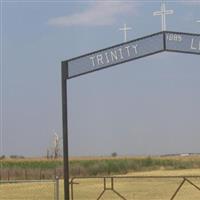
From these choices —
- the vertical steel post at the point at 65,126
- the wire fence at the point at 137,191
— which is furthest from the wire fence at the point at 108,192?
the vertical steel post at the point at 65,126

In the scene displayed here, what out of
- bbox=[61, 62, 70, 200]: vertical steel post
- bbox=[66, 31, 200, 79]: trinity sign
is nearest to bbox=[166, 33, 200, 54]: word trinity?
bbox=[66, 31, 200, 79]: trinity sign

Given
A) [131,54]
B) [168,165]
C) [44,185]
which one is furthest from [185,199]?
[168,165]

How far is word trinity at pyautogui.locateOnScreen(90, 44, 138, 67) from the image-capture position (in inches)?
659

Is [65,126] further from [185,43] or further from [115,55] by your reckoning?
[185,43]

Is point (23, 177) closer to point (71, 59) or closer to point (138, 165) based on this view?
point (138, 165)

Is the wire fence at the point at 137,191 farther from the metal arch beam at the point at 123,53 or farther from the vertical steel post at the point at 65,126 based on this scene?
the metal arch beam at the point at 123,53

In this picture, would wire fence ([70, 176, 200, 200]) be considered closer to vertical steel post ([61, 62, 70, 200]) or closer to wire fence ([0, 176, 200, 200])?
wire fence ([0, 176, 200, 200])

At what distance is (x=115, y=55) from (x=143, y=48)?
73 centimetres

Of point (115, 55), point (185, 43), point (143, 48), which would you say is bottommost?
point (115, 55)

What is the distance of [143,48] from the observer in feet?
54.8

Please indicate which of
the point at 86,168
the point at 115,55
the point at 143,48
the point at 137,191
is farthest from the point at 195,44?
the point at 86,168

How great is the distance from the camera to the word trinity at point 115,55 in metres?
16.8

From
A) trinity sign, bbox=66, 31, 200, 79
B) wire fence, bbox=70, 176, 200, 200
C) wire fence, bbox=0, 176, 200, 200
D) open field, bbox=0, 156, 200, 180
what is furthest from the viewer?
open field, bbox=0, 156, 200, 180

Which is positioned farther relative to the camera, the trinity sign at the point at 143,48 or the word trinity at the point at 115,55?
the word trinity at the point at 115,55
